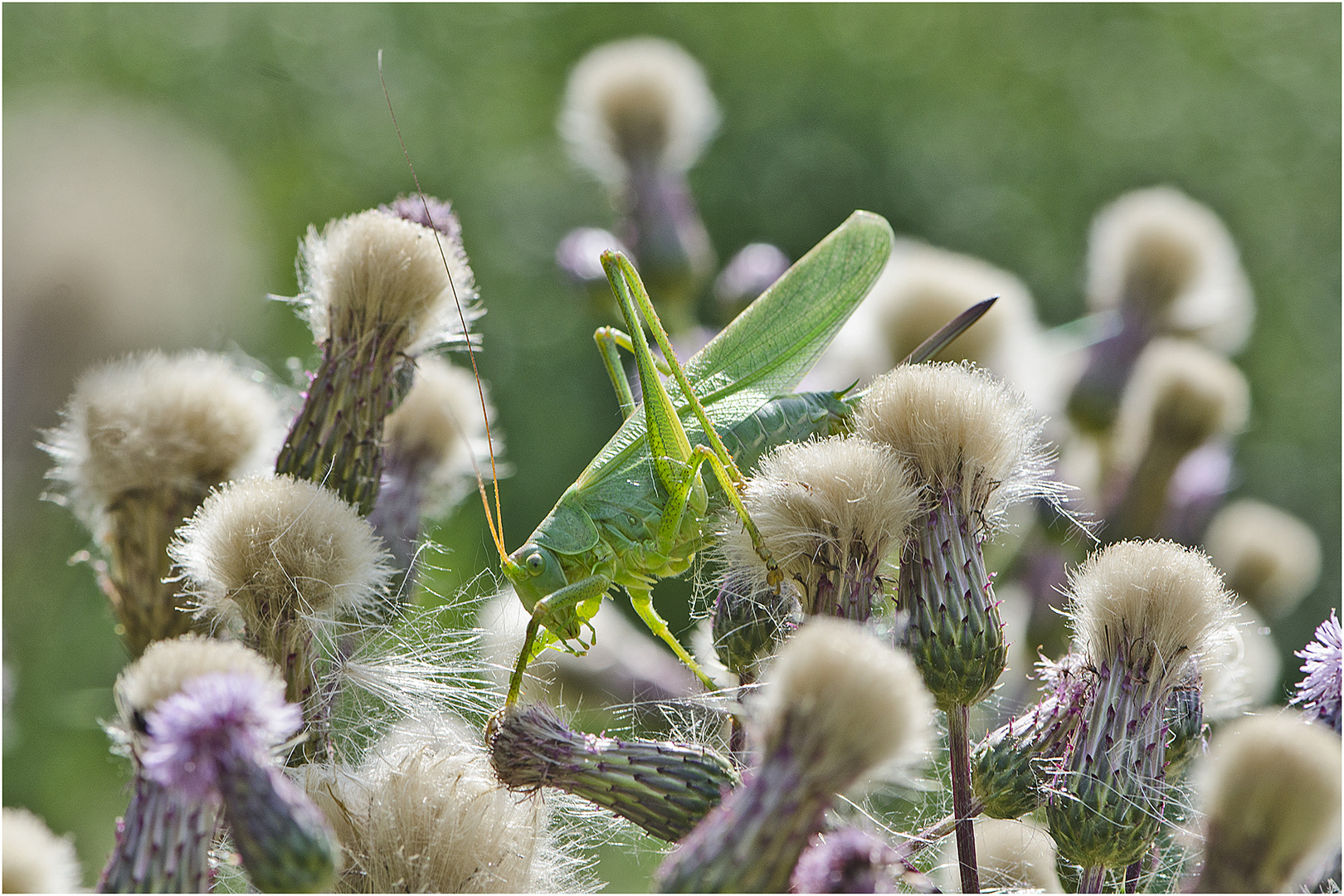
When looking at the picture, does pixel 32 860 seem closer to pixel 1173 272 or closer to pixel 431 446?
pixel 431 446

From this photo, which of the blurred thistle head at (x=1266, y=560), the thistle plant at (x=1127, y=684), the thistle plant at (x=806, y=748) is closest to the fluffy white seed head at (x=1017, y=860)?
the thistle plant at (x=1127, y=684)

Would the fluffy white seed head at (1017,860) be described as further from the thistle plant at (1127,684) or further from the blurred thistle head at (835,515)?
the blurred thistle head at (835,515)

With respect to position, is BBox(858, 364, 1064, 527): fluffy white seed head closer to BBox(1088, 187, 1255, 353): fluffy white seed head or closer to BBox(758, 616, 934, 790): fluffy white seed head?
BBox(758, 616, 934, 790): fluffy white seed head

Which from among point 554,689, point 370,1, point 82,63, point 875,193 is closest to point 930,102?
point 875,193

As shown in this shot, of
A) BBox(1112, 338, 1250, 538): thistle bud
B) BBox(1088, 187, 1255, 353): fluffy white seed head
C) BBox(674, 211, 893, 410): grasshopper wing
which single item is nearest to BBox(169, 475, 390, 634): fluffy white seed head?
BBox(674, 211, 893, 410): grasshopper wing

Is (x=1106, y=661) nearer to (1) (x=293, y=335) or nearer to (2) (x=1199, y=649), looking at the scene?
(2) (x=1199, y=649)

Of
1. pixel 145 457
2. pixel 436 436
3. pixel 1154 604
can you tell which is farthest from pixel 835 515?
pixel 145 457
